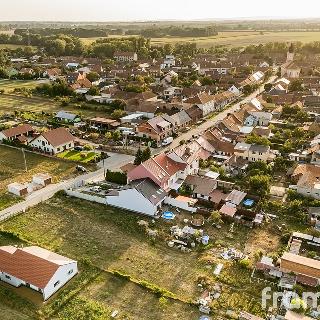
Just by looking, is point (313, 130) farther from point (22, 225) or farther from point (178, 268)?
point (22, 225)

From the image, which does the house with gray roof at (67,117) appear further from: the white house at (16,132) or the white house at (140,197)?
the white house at (140,197)

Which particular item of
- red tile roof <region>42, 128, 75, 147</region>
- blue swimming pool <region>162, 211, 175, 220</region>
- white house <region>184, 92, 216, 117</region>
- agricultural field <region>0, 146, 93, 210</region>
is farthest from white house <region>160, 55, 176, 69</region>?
blue swimming pool <region>162, 211, 175, 220</region>

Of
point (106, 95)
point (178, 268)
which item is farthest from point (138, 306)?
point (106, 95)

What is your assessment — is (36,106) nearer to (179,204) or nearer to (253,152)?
(253,152)

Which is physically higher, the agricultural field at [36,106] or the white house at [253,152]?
the white house at [253,152]

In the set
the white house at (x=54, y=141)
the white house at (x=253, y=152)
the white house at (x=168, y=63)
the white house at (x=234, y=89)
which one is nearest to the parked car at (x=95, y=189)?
the white house at (x=54, y=141)

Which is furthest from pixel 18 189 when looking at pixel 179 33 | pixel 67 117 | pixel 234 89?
pixel 179 33

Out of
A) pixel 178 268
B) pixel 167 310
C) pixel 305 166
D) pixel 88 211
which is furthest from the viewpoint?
pixel 305 166
